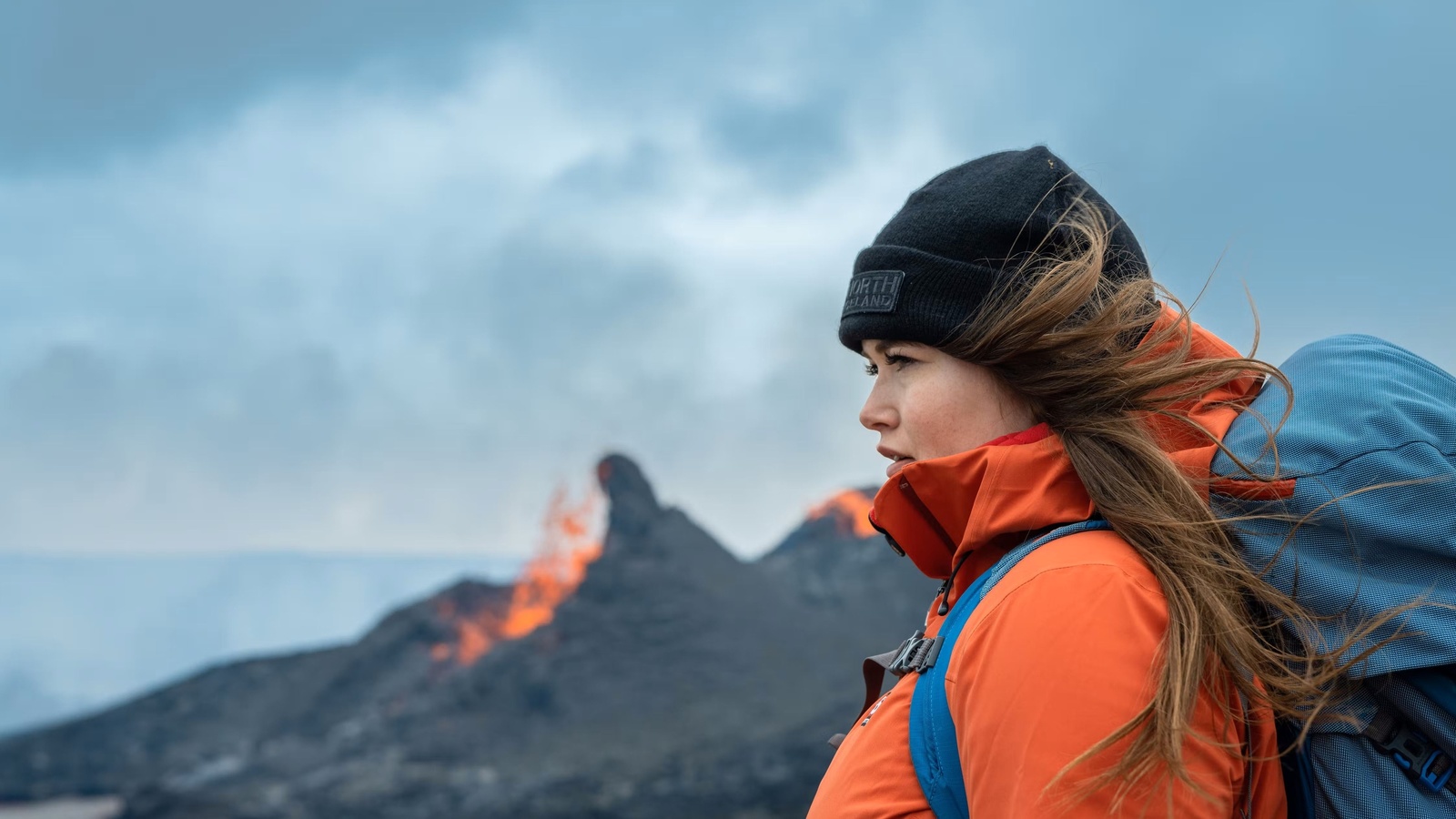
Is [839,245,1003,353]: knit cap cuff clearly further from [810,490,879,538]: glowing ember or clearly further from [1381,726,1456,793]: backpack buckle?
[810,490,879,538]: glowing ember

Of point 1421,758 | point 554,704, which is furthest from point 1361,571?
point 554,704

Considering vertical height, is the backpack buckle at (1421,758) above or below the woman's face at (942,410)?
below

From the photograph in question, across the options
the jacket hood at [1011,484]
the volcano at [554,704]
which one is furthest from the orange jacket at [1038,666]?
the volcano at [554,704]

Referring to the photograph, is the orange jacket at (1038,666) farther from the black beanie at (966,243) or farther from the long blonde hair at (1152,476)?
the black beanie at (966,243)

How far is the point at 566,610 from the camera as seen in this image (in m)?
31.7

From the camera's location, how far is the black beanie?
1.97m

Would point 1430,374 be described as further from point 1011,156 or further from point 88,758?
point 88,758

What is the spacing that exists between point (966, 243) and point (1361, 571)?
0.81 meters

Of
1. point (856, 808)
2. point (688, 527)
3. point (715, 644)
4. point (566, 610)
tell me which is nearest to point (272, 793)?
point (566, 610)

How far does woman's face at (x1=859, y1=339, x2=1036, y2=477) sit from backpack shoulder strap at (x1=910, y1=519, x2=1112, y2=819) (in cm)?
26

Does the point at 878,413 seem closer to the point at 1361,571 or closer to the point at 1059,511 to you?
the point at 1059,511

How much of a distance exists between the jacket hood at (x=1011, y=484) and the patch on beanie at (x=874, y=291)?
322 millimetres

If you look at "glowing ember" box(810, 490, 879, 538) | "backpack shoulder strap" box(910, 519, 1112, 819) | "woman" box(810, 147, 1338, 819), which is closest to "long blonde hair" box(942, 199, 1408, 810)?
"woman" box(810, 147, 1338, 819)

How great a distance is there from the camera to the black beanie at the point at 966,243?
197 cm
